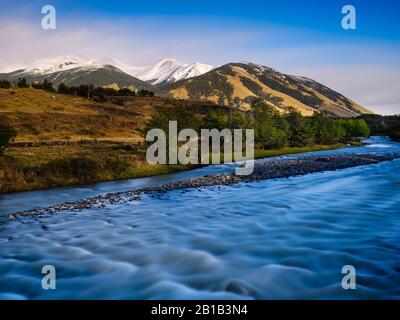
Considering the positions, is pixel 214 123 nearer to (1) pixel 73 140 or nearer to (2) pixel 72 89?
(1) pixel 73 140

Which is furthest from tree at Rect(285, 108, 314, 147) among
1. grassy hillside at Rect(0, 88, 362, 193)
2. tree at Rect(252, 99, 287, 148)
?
tree at Rect(252, 99, 287, 148)

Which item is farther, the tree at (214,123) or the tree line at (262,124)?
the tree at (214,123)

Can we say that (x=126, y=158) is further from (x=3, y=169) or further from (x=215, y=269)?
(x=215, y=269)

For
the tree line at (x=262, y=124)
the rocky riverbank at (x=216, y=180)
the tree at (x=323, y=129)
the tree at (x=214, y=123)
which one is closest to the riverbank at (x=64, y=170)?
the rocky riverbank at (x=216, y=180)

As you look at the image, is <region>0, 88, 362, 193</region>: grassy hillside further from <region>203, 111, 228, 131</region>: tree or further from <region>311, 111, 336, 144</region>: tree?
<region>311, 111, 336, 144</region>: tree

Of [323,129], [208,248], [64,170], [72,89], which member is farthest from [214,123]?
[208,248]

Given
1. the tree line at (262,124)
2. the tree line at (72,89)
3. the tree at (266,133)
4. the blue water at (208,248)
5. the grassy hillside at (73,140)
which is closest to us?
the blue water at (208,248)

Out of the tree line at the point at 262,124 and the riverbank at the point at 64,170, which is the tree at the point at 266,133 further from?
the riverbank at the point at 64,170

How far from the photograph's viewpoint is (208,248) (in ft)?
60.5

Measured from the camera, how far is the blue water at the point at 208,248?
13.6 metres

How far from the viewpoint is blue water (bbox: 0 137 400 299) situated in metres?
13.6

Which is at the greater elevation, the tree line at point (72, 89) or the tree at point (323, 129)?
the tree line at point (72, 89)

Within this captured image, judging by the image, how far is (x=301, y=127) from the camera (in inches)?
4577
